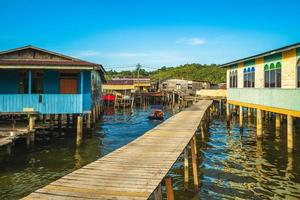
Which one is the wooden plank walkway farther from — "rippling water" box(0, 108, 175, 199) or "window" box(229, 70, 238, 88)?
"window" box(229, 70, 238, 88)

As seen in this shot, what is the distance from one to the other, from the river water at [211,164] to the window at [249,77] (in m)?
4.32

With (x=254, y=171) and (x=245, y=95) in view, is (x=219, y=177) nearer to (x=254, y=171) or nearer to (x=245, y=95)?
(x=254, y=171)

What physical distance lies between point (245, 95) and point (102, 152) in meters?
12.5

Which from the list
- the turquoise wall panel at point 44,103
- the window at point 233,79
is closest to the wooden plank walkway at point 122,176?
the turquoise wall panel at point 44,103

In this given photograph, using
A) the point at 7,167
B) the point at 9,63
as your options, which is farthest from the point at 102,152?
the point at 9,63

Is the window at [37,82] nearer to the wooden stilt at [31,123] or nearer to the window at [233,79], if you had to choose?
the wooden stilt at [31,123]

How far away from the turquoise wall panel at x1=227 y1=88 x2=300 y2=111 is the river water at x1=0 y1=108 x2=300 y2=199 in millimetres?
3076

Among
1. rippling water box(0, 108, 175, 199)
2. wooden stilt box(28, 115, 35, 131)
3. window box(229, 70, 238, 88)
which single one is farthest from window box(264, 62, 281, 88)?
wooden stilt box(28, 115, 35, 131)

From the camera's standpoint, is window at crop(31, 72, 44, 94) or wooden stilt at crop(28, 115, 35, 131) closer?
wooden stilt at crop(28, 115, 35, 131)

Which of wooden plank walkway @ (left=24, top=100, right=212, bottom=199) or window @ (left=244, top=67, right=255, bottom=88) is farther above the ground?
window @ (left=244, top=67, right=255, bottom=88)

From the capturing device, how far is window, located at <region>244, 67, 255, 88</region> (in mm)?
23562

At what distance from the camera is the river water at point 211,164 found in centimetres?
1279

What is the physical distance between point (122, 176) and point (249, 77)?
1904cm

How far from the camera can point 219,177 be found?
14.8 m
